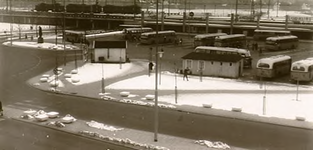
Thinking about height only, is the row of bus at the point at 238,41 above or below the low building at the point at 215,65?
above

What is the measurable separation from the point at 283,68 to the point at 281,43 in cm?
2070

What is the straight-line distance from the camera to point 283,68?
41719mm

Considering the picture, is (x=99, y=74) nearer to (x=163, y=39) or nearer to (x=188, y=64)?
(x=188, y=64)

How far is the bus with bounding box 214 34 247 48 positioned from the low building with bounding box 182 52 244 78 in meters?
18.7

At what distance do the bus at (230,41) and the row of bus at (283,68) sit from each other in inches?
719

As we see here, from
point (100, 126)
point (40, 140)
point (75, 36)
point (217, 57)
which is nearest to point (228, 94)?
point (217, 57)

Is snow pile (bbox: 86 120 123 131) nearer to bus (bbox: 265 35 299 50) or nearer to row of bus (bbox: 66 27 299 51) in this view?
row of bus (bbox: 66 27 299 51)

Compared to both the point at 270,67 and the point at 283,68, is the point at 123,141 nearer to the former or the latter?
the point at 270,67

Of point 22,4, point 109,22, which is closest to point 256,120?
point 109,22

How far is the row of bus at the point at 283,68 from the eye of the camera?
3791 centimetres

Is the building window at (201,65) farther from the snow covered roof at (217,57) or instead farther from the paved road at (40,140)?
the paved road at (40,140)

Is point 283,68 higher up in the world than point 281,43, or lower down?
lower down

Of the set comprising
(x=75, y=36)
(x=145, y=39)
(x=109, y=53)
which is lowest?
(x=109, y=53)

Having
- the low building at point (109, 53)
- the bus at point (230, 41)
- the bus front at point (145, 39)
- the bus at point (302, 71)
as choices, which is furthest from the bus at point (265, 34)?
the bus at point (302, 71)
